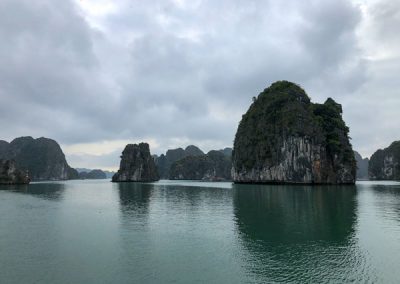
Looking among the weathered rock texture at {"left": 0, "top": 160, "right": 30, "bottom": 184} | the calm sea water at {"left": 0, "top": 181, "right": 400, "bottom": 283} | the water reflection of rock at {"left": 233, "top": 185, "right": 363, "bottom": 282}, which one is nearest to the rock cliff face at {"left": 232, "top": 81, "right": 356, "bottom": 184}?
the water reflection of rock at {"left": 233, "top": 185, "right": 363, "bottom": 282}

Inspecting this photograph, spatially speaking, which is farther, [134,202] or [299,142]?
[299,142]

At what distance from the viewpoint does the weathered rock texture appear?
5763 inches

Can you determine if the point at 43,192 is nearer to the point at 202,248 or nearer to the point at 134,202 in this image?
the point at 134,202

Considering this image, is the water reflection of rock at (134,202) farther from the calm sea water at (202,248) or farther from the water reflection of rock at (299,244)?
the water reflection of rock at (299,244)

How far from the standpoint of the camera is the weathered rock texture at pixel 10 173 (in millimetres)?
146375

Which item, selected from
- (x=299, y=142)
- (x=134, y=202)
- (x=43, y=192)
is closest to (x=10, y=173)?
(x=43, y=192)

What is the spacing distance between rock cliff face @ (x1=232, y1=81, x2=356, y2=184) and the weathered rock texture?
4152 inches

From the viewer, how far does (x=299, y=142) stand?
124562 mm

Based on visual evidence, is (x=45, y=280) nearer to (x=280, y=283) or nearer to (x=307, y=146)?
(x=280, y=283)

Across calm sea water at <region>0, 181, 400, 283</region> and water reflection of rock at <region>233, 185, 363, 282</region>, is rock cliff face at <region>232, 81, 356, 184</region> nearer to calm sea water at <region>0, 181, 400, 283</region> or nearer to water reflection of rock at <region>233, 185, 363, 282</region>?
water reflection of rock at <region>233, 185, 363, 282</region>

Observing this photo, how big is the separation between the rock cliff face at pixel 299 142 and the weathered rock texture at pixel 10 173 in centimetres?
10547

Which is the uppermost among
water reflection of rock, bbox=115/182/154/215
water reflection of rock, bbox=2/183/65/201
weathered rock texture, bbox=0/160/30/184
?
weathered rock texture, bbox=0/160/30/184

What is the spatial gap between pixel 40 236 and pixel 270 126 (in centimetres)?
11730

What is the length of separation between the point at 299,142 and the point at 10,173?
12307 centimetres
